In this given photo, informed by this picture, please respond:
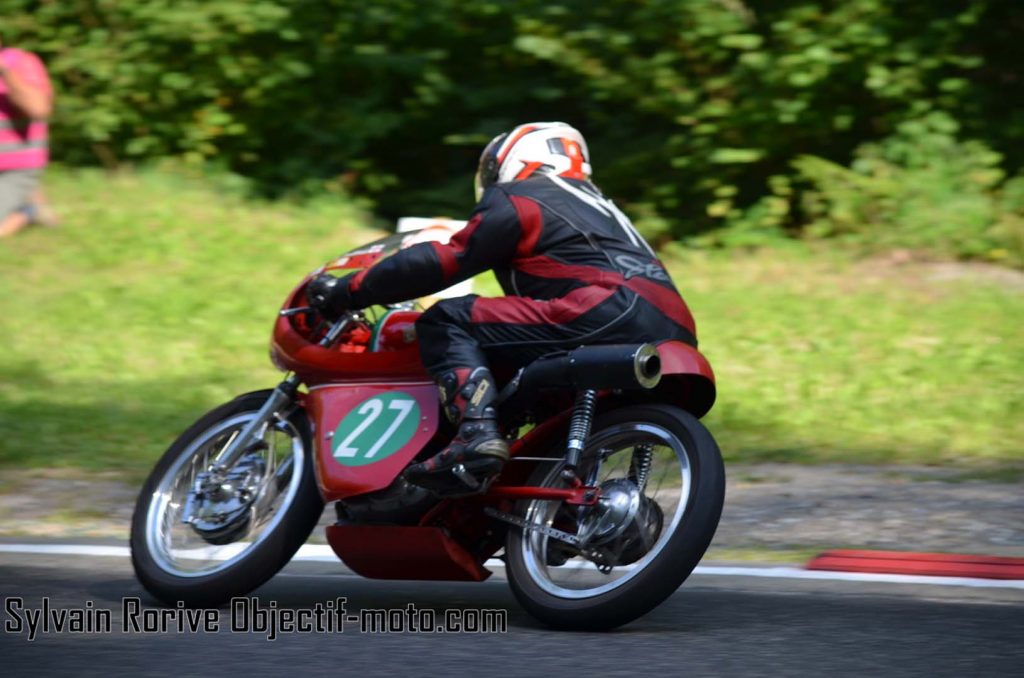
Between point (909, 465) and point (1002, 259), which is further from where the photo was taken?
point (1002, 259)

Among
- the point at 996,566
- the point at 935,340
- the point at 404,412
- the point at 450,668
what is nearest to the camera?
the point at 450,668

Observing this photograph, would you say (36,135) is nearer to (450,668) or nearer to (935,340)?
(935,340)

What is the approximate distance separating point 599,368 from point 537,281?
0.43m

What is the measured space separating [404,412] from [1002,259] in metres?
7.12

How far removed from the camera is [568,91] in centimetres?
1379

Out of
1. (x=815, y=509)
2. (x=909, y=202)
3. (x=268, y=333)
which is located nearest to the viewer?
(x=815, y=509)

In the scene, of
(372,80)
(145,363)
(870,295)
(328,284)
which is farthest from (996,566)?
(372,80)

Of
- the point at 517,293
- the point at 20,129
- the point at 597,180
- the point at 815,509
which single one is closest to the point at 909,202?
the point at 597,180

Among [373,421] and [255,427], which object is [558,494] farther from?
[255,427]

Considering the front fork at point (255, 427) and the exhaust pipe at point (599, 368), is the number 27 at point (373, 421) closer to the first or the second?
the front fork at point (255, 427)

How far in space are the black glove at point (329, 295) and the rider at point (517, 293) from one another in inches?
1.5

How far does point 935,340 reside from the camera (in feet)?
31.8

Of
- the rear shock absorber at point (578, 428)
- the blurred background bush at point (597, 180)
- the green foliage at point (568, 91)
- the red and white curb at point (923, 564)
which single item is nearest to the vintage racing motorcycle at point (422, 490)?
the rear shock absorber at point (578, 428)

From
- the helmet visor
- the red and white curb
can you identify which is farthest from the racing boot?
the red and white curb
